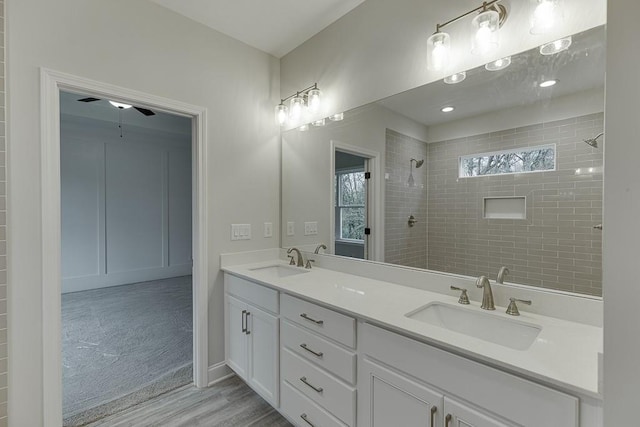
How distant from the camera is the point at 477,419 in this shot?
3.12 feet

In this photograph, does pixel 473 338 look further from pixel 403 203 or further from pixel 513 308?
pixel 403 203

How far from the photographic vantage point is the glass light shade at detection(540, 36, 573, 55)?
1202mm

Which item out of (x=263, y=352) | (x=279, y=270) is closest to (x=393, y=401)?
(x=263, y=352)

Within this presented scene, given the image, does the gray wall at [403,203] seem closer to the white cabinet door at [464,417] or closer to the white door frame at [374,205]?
the white door frame at [374,205]

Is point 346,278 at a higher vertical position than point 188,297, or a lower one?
higher

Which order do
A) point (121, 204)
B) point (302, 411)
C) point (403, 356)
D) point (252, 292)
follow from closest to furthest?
1. point (403, 356)
2. point (302, 411)
3. point (252, 292)
4. point (121, 204)

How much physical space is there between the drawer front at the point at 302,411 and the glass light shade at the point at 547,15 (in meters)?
2.00

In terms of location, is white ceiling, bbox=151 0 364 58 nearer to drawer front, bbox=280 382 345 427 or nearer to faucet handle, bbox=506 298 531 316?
faucet handle, bbox=506 298 531 316

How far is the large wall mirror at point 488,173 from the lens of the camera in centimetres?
120

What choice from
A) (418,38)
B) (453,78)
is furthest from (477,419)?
(418,38)

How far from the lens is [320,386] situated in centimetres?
148

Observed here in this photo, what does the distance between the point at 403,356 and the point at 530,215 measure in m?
0.88

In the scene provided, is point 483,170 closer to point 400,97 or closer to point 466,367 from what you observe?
point 400,97

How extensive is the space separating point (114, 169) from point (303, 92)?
13.4 ft
